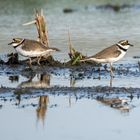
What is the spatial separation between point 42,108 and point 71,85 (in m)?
1.98

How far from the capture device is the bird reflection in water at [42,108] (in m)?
11.6

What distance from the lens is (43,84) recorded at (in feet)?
46.8

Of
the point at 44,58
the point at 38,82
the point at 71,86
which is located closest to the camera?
the point at 71,86

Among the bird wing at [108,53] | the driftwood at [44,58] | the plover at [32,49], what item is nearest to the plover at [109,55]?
the bird wing at [108,53]

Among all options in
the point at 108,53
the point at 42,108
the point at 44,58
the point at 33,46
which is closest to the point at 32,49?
the point at 33,46

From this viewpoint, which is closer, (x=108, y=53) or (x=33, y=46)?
(x=108, y=53)

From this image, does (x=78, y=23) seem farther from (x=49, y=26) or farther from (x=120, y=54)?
(x=120, y=54)

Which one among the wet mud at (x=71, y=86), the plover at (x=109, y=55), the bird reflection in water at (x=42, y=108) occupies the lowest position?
the bird reflection in water at (x=42, y=108)

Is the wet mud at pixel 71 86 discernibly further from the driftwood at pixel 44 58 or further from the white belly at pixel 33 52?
the white belly at pixel 33 52

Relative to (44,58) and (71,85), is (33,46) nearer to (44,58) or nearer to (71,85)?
(44,58)

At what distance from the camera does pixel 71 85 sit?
559 inches

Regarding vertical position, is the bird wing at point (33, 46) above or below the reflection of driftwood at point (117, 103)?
above

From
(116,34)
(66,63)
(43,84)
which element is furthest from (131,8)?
(43,84)

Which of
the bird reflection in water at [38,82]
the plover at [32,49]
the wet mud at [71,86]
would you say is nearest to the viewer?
the wet mud at [71,86]
